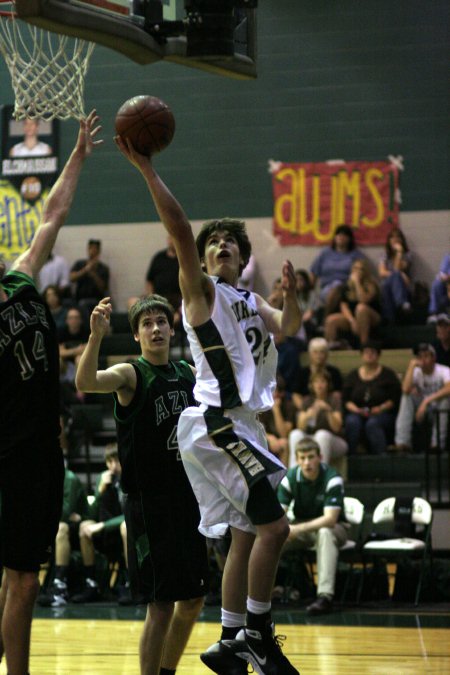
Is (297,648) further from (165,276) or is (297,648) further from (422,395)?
(165,276)

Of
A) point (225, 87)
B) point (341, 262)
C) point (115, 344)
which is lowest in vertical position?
point (115, 344)

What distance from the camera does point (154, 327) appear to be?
231 inches

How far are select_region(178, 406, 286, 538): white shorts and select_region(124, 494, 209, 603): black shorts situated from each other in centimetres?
32

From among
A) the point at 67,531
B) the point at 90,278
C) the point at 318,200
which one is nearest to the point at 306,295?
the point at 318,200

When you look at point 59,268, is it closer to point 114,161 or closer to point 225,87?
point 114,161

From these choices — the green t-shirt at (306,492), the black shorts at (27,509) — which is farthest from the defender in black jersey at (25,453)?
the green t-shirt at (306,492)

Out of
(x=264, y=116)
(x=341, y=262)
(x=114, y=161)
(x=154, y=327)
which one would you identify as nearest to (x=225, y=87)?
(x=264, y=116)

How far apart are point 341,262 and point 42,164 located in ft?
14.8

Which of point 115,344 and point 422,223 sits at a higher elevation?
point 422,223

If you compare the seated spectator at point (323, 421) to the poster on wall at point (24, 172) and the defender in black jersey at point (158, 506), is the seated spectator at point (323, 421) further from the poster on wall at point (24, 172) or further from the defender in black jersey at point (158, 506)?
the defender in black jersey at point (158, 506)

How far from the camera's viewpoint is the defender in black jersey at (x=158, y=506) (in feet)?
18.5

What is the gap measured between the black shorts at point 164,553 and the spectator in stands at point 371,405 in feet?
22.7

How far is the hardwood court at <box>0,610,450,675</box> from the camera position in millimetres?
7188

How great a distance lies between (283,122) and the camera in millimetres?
15750
